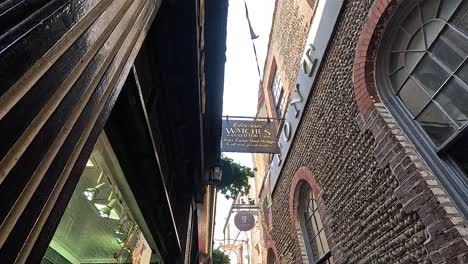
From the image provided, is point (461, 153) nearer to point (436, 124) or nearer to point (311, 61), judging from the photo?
point (436, 124)

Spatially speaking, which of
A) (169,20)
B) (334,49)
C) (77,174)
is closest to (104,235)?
(169,20)

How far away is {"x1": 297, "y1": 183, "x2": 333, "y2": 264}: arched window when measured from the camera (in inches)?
220

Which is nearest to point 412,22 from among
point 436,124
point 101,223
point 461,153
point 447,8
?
point 447,8

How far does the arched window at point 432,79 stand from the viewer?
2783mm

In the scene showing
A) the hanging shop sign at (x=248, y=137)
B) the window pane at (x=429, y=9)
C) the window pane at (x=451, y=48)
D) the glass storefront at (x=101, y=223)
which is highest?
the hanging shop sign at (x=248, y=137)

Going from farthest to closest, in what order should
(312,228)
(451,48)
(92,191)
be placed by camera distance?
(312,228) → (451,48) → (92,191)

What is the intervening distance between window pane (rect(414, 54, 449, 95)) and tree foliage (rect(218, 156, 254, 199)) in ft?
11.1

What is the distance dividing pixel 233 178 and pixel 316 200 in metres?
1.62

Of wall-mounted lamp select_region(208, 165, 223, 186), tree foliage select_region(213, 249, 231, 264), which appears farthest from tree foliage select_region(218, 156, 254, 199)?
tree foliage select_region(213, 249, 231, 264)

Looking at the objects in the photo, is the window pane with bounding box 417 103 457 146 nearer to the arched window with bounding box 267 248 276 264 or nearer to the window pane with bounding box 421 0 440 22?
the window pane with bounding box 421 0 440 22

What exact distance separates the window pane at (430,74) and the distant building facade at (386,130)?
0.04 feet

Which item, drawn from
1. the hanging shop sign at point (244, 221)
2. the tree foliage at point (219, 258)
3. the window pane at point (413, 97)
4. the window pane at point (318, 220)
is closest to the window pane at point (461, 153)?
the window pane at point (413, 97)

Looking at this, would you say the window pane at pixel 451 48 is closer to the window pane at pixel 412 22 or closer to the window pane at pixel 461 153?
the window pane at pixel 412 22

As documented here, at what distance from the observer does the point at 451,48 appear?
113 inches
